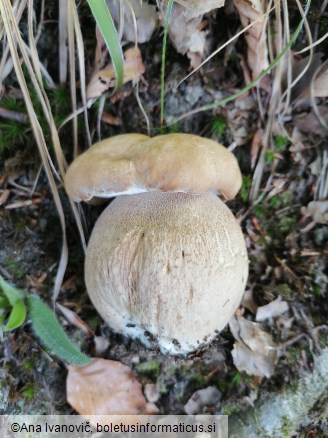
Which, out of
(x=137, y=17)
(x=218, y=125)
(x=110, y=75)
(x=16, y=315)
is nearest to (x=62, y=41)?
(x=110, y=75)

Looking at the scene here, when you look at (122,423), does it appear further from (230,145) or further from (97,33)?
(97,33)

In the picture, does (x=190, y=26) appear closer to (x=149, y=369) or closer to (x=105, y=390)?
(x=149, y=369)

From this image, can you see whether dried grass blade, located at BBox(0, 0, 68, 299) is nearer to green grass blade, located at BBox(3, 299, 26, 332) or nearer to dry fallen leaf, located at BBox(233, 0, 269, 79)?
green grass blade, located at BBox(3, 299, 26, 332)

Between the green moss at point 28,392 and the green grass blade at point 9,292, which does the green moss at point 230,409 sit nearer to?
the green moss at point 28,392

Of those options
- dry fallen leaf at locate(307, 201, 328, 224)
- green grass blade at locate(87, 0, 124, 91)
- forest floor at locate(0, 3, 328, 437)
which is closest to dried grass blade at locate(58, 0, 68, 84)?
forest floor at locate(0, 3, 328, 437)

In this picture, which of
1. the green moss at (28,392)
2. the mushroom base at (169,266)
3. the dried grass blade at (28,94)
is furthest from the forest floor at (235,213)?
the mushroom base at (169,266)
